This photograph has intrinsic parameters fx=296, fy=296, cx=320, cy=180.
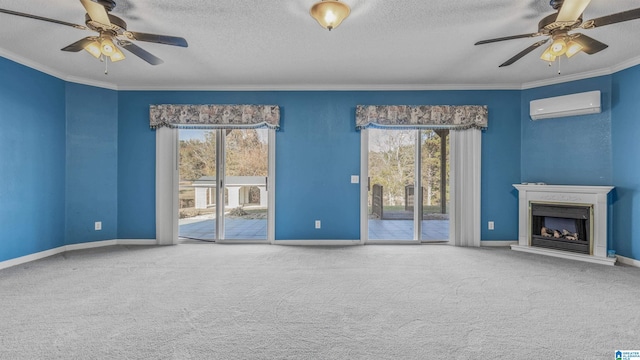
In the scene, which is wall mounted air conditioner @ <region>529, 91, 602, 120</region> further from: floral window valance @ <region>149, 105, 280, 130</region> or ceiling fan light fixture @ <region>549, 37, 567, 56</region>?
floral window valance @ <region>149, 105, 280, 130</region>

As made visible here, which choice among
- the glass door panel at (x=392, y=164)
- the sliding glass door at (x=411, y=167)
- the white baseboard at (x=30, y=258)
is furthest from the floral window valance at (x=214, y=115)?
the white baseboard at (x=30, y=258)

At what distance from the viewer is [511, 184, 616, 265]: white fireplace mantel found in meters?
3.78

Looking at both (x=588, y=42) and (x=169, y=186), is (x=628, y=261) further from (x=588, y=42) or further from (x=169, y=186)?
(x=169, y=186)

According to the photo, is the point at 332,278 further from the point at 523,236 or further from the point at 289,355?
the point at 523,236

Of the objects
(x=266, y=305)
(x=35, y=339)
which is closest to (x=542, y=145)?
(x=266, y=305)

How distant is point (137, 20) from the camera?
2.73 meters

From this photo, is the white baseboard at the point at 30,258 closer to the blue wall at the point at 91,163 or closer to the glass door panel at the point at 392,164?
the blue wall at the point at 91,163

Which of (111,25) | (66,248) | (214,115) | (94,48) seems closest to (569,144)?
(214,115)

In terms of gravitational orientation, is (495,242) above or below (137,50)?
below

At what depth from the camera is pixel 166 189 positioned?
470cm

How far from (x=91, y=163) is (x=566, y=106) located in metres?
6.91

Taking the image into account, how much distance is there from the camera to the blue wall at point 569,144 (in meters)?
3.99

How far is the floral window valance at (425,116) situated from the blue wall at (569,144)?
0.75 metres

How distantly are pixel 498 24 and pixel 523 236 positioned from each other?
3125 mm
